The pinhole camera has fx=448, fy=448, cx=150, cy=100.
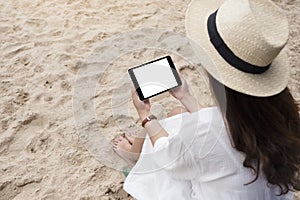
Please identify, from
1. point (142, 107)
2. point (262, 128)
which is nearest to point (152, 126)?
point (142, 107)

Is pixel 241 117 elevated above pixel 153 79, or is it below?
above

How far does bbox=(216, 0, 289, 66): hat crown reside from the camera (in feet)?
3.49

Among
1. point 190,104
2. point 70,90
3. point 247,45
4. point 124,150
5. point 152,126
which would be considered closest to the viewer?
point 247,45

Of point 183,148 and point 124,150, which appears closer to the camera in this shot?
point 183,148

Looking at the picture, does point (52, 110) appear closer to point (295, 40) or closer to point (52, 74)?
point (52, 74)

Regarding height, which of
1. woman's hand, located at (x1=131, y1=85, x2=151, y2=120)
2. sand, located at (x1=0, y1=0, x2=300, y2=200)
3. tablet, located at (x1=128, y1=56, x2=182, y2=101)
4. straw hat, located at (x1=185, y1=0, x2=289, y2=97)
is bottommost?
sand, located at (x1=0, y1=0, x2=300, y2=200)

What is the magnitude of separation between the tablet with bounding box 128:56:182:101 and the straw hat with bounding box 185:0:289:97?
1.06 ft

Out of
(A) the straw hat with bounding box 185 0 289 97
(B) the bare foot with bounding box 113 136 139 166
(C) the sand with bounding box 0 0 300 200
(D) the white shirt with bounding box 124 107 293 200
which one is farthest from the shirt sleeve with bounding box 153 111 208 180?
(C) the sand with bounding box 0 0 300 200

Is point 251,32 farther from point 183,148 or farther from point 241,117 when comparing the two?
point 183,148

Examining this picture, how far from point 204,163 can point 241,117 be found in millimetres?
161

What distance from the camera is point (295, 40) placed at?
246 centimetres

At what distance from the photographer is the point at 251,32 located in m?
1.07

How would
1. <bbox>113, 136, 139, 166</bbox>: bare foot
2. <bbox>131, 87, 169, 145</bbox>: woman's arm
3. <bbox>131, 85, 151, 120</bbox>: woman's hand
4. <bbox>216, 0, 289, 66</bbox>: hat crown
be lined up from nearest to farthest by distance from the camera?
<bbox>216, 0, 289, 66</bbox>: hat crown → <bbox>131, 87, 169, 145</bbox>: woman's arm → <bbox>131, 85, 151, 120</bbox>: woman's hand → <bbox>113, 136, 139, 166</bbox>: bare foot

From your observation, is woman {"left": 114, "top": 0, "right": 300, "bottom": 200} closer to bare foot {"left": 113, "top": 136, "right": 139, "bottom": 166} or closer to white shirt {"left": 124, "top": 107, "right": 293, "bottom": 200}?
white shirt {"left": 124, "top": 107, "right": 293, "bottom": 200}
